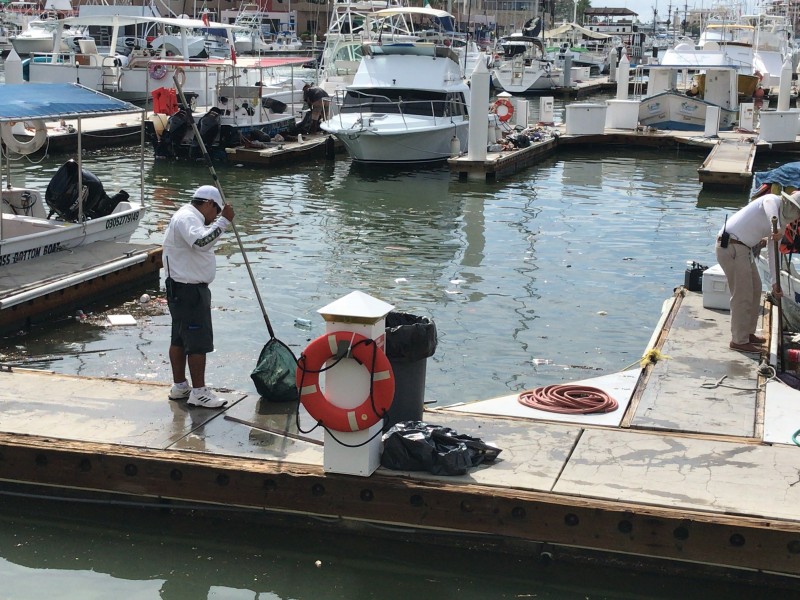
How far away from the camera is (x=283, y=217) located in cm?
2062

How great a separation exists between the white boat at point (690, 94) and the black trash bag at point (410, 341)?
28.3m

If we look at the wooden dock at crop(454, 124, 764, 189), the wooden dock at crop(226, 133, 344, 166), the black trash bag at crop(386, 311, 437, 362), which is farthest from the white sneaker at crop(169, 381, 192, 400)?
the wooden dock at crop(226, 133, 344, 166)

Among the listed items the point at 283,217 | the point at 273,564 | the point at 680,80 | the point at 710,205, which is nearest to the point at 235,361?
the point at 273,564

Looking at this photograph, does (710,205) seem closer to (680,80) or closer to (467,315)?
(467,315)

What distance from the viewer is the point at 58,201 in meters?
13.9

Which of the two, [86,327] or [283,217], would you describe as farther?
[283,217]

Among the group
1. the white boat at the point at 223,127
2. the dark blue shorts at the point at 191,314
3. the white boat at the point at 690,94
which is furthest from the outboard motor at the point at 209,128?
the dark blue shorts at the point at 191,314

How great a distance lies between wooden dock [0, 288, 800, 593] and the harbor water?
23cm

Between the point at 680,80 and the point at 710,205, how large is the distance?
31.6m

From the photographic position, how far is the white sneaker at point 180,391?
796 centimetres

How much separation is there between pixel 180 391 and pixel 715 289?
244 inches

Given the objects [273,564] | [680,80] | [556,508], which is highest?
[680,80]

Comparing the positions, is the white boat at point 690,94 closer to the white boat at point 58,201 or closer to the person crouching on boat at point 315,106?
the person crouching on boat at point 315,106

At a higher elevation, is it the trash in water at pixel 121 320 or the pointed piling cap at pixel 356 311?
the pointed piling cap at pixel 356 311
